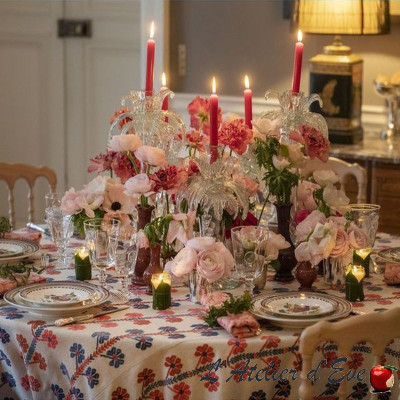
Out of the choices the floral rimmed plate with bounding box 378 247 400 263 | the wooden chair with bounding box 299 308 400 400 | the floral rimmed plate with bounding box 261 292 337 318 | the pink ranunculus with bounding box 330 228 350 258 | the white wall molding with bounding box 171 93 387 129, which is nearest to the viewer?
the wooden chair with bounding box 299 308 400 400

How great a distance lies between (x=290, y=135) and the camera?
2.45 metres

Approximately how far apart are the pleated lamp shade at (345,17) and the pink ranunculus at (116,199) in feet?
5.00

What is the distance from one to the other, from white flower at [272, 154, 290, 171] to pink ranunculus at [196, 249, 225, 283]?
32 centimetres

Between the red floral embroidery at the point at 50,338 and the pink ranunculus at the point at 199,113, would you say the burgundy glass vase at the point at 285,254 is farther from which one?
the red floral embroidery at the point at 50,338

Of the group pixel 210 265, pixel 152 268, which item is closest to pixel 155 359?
pixel 210 265

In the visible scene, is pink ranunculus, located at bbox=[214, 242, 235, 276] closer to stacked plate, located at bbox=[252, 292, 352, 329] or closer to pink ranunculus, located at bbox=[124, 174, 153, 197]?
stacked plate, located at bbox=[252, 292, 352, 329]

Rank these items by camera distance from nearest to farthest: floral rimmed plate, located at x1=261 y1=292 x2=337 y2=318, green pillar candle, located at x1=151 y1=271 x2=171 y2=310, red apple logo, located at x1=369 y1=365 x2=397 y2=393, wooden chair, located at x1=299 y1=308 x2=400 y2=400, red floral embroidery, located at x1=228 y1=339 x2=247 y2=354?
wooden chair, located at x1=299 y1=308 x2=400 y2=400
red apple logo, located at x1=369 y1=365 x2=397 y2=393
red floral embroidery, located at x1=228 y1=339 x2=247 y2=354
floral rimmed plate, located at x1=261 y1=292 x2=337 y2=318
green pillar candle, located at x1=151 y1=271 x2=171 y2=310

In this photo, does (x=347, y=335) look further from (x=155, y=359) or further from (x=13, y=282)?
(x=13, y=282)

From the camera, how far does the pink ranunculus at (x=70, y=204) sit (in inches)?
99.5

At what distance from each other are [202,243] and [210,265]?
53 millimetres

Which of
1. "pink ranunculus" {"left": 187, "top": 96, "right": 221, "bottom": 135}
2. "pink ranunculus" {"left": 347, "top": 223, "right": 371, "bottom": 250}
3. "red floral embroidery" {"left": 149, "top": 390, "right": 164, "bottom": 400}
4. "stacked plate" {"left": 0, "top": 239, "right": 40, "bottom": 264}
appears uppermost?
"pink ranunculus" {"left": 187, "top": 96, "right": 221, "bottom": 135}

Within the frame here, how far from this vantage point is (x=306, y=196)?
2.55 metres

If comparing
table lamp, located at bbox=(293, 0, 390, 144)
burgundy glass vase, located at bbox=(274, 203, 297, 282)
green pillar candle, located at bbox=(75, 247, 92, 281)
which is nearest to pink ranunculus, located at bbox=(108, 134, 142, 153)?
green pillar candle, located at bbox=(75, 247, 92, 281)

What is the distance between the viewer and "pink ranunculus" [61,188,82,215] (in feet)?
8.29
